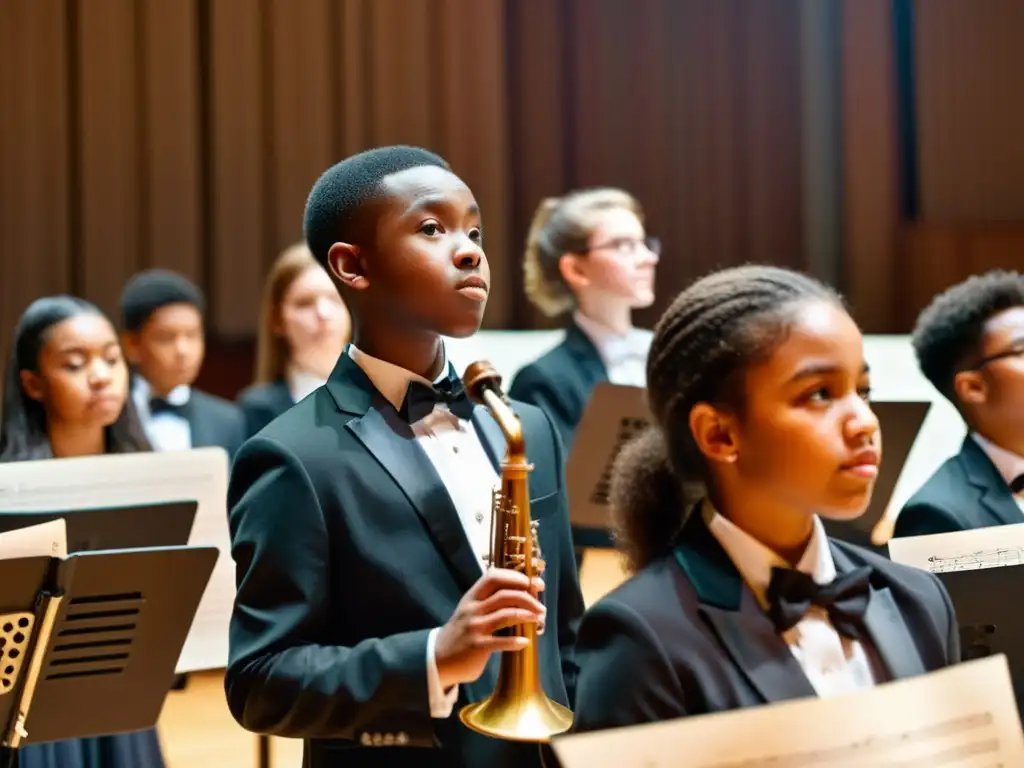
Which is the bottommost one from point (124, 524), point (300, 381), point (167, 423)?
point (167, 423)

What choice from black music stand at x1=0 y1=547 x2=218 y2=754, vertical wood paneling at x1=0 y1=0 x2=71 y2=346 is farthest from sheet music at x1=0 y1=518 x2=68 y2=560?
vertical wood paneling at x1=0 y1=0 x2=71 y2=346

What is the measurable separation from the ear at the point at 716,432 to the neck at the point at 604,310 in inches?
113

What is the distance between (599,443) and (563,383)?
26.6 inches

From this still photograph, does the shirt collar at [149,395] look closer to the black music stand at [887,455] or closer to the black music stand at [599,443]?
the black music stand at [599,443]

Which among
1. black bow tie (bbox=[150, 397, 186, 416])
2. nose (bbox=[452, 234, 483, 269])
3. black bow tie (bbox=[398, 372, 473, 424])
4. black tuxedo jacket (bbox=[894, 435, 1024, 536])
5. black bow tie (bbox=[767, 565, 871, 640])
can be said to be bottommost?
black bow tie (bbox=[150, 397, 186, 416])

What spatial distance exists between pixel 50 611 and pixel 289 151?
5.52m

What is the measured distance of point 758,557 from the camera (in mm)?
1379

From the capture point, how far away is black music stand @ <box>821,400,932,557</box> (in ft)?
9.83

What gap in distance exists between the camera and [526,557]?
161 cm

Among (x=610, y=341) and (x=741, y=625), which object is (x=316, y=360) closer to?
(x=610, y=341)

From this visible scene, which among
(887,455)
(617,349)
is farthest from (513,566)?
(617,349)

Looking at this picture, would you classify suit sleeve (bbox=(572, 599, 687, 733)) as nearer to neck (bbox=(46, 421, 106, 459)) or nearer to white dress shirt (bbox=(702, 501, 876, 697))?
white dress shirt (bbox=(702, 501, 876, 697))

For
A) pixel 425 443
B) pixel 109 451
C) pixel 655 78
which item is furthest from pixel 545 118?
pixel 425 443

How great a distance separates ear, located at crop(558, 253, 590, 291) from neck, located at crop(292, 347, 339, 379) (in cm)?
87
